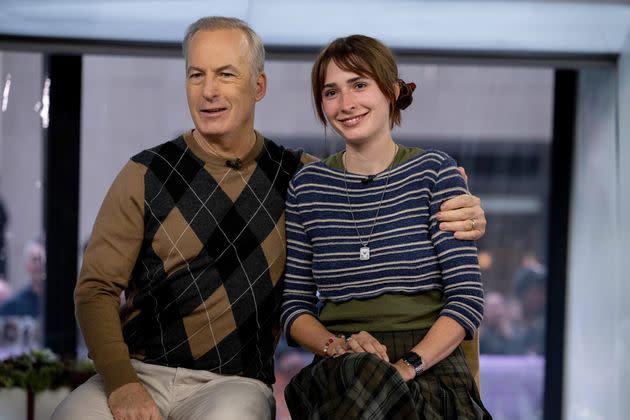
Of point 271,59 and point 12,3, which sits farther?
point 271,59

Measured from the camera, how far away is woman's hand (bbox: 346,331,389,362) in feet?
6.94

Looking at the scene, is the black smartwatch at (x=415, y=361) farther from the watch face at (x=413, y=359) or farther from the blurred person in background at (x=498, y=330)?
the blurred person in background at (x=498, y=330)

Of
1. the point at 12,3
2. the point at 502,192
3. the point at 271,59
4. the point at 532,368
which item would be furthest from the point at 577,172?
the point at 12,3

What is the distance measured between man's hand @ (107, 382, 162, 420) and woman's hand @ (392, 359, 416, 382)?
1.85 ft

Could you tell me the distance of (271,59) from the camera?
4.37 meters

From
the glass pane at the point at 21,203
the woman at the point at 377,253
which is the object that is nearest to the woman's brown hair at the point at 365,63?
the woman at the point at 377,253

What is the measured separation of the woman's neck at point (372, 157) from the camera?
2338 millimetres

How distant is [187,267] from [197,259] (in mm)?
33

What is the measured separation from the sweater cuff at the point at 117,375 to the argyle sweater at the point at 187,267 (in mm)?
50

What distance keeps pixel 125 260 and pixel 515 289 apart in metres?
2.89

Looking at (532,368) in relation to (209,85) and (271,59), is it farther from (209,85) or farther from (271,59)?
(209,85)

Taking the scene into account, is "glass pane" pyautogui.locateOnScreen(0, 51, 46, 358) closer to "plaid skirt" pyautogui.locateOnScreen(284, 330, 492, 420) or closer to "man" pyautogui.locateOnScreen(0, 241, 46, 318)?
"man" pyautogui.locateOnScreen(0, 241, 46, 318)

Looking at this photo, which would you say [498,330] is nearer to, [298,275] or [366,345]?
[298,275]

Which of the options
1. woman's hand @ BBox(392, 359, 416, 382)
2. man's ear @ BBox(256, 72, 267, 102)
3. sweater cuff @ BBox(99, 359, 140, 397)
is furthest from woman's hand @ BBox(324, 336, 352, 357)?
man's ear @ BBox(256, 72, 267, 102)
